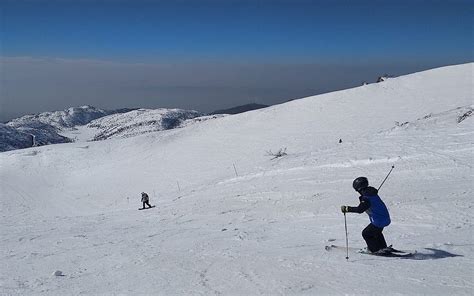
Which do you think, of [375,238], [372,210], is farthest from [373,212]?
[375,238]

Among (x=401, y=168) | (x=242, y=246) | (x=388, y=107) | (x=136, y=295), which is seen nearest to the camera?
(x=136, y=295)

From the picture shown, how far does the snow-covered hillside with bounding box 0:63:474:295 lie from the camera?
8.41 meters

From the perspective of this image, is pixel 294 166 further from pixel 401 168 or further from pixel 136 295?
pixel 136 295

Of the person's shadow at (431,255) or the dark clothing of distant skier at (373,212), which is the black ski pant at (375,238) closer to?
the dark clothing of distant skier at (373,212)

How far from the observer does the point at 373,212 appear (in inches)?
361

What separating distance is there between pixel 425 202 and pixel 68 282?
35.9ft

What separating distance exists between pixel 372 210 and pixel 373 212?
50mm

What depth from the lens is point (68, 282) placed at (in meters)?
9.16

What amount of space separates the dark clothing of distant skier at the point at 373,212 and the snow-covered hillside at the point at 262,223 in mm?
463

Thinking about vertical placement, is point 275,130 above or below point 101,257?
above

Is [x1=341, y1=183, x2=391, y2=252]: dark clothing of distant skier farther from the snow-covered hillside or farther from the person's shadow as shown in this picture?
the person's shadow

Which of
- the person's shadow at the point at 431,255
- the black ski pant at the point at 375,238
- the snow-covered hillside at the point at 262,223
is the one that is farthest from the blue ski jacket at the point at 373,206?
the person's shadow at the point at 431,255

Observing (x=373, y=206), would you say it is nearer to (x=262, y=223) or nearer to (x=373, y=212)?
(x=373, y=212)

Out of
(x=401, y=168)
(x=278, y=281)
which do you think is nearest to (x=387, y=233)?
(x=278, y=281)
